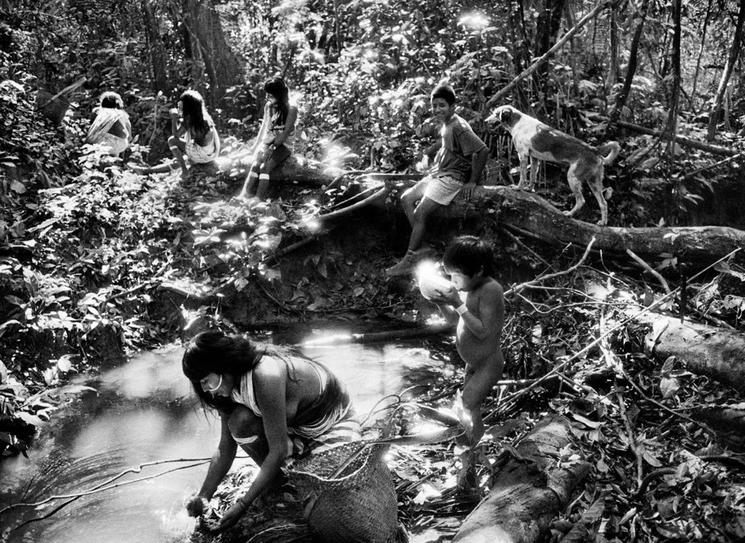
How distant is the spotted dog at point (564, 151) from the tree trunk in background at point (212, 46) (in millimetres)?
5854

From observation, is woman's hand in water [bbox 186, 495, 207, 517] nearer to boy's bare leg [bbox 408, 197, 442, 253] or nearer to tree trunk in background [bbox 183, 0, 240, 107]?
boy's bare leg [bbox 408, 197, 442, 253]

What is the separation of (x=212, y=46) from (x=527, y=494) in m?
9.65

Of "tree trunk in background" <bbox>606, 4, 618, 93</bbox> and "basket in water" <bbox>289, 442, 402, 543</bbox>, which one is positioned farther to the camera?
"tree trunk in background" <bbox>606, 4, 618, 93</bbox>

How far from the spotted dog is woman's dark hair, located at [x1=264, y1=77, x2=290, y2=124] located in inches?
98.8

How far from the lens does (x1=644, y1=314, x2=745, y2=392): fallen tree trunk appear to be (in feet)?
13.4

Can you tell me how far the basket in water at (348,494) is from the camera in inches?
121

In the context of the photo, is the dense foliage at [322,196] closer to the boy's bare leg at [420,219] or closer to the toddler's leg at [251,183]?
the toddler's leg at [251,183]

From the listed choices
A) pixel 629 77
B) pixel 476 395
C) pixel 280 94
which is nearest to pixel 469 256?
pixel 476 395

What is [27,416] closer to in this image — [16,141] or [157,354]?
[157,354]

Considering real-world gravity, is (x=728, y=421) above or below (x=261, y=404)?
below

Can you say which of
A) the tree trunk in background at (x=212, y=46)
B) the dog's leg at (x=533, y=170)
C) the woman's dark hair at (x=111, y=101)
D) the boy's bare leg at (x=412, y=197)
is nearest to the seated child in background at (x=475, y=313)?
the boy's bare leg at (x=412, y=197)

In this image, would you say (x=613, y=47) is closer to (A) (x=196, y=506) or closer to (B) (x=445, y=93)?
(B) (x=445, y=93)

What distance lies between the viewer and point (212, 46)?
10672mm

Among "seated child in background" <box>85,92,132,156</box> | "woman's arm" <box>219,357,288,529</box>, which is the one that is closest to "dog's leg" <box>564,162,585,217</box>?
"woman's arm" <box>219,357,288,529</box>
